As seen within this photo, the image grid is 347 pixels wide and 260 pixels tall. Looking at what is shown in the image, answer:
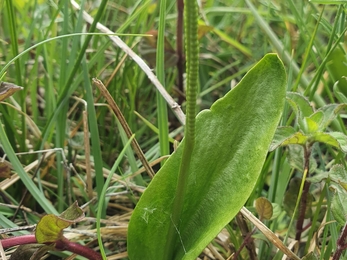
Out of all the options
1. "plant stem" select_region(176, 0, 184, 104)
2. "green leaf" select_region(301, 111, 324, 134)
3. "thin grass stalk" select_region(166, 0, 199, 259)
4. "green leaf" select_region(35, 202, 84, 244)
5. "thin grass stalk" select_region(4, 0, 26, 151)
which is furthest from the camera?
"plant stem" select_region(176, 0, 184, 104)

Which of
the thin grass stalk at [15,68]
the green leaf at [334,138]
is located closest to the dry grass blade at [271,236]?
the green leaf at [334,138]

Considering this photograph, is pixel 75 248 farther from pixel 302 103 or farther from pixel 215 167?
pixel 302 103

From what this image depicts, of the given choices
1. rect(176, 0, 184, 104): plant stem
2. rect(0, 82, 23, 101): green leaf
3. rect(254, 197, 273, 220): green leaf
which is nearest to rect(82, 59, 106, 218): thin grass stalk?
rect(0, 82, 23, 101): green leaf

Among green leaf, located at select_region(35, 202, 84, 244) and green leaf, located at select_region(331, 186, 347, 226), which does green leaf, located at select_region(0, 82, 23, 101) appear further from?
green leaf, located at select_region(331, 186, 347, 226)

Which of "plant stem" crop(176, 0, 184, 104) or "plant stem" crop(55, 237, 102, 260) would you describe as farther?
"plant stem" crop(176, 0, 184, 104)

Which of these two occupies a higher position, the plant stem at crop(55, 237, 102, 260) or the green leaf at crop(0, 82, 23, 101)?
the green leaf at crop(0, 82, 23, 101)

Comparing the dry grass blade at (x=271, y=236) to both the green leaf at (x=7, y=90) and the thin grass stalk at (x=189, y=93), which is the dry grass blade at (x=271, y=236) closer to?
the thin grass stalk at (x=189, y=93)

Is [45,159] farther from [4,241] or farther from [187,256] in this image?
[187,256]

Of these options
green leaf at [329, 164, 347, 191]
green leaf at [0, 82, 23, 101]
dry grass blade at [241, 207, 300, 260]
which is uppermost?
green leaf at [0, 82, 23, 101]
